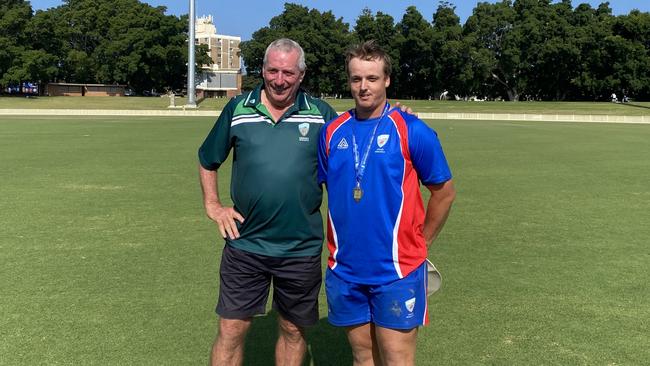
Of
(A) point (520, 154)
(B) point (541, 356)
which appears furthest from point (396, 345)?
(A) point (520, 154)

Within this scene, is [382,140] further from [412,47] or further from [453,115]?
[412,47]

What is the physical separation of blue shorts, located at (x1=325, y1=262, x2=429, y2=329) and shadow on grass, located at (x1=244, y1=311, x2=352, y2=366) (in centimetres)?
108

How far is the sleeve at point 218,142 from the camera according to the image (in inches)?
121

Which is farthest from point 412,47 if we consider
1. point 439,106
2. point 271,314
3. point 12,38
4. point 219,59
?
point 219,59

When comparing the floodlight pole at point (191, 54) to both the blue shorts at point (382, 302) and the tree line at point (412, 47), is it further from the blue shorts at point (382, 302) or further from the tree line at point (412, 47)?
the blue shorts at point (382, 302)

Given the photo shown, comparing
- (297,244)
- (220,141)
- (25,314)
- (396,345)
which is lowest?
(25,314)

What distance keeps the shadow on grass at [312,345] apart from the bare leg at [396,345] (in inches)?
41.1

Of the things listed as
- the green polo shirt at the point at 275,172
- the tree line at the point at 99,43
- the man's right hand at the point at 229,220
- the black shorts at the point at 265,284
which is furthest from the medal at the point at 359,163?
the tree line at the point at 99,43

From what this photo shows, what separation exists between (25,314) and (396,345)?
9.94 ft

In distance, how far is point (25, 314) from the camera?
4363 mm

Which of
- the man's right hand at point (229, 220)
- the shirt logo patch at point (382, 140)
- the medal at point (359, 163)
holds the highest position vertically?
the shirt logo patch at point (382, 140)

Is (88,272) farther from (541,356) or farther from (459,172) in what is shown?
(459,172)

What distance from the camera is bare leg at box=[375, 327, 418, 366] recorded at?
2707mm

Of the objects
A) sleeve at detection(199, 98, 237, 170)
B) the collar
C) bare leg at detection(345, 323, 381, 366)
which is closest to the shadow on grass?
bare leg at detection(345, 323, 381, 366)
